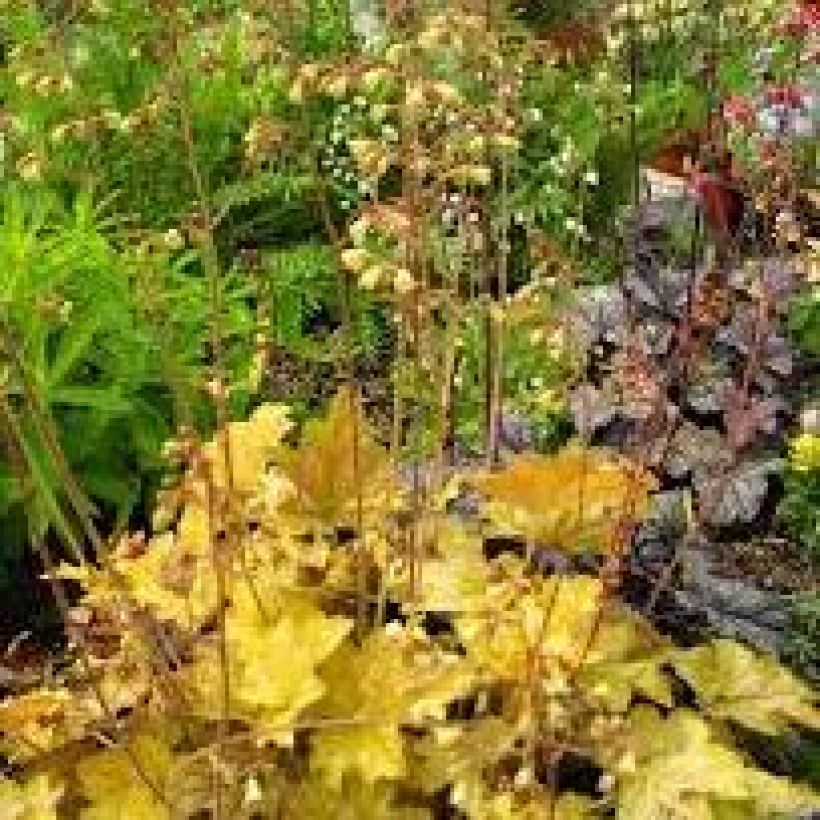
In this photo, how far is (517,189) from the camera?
525 cm

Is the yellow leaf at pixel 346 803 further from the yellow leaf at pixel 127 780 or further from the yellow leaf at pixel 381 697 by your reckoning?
the yellow leaf at pixel 127 780

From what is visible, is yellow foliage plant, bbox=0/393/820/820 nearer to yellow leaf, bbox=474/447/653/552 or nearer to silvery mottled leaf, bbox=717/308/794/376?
yellow leaf, bbox=474/447/653/552

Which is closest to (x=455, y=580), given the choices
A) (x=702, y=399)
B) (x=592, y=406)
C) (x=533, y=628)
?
(x=533, y=628)

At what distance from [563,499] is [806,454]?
88 cm

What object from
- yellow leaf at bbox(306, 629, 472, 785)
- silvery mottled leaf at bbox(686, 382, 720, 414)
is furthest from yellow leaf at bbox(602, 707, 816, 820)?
silvery mottled leaf at bbox(686, 382, 720, 414)

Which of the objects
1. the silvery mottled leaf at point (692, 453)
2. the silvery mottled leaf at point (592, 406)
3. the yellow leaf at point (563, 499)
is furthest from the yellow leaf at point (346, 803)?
the silvery mottled leaf at point (692, 453)

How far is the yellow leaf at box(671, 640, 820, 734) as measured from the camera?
319cm

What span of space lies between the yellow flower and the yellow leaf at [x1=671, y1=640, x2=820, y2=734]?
643 mm

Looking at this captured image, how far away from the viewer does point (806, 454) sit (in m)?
3.86

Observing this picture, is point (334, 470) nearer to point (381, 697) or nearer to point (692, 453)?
point (381, 697)

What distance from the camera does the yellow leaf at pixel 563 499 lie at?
3.06 meters

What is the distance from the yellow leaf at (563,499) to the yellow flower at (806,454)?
2.50ft

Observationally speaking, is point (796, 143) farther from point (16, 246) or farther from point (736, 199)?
point (16, 246)

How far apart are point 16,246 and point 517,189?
4.71 ft
